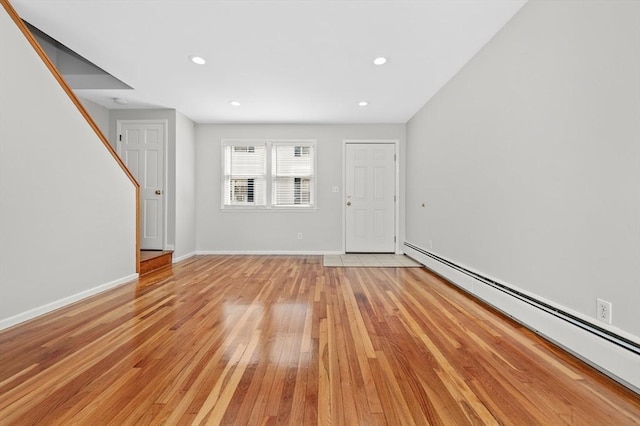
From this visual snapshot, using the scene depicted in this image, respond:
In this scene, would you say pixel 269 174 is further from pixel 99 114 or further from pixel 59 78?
pixel 59 78

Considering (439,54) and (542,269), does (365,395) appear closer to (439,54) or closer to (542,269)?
(542,269)

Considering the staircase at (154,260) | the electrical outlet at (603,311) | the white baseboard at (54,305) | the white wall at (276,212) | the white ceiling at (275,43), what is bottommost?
the white baseboard at (54,305)

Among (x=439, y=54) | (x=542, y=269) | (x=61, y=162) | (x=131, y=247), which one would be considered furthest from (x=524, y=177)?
(x=131, y=247)

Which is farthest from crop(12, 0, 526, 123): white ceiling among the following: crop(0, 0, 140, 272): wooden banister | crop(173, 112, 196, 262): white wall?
crop(173, 112, 196, 262): white wall

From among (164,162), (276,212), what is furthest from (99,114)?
(276,212)

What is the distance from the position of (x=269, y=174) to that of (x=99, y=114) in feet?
9.42

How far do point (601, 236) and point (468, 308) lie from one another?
1.23 meters

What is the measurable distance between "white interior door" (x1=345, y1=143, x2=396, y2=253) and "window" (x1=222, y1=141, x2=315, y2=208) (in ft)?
2.58

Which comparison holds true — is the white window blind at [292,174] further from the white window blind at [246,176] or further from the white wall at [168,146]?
the white wall at [168,146]

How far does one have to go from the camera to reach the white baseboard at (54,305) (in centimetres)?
206

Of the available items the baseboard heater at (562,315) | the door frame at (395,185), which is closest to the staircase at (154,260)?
the door frame at (395,185)

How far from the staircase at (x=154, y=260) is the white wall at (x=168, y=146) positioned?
0.21 metres

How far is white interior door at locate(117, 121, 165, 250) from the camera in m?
4.62

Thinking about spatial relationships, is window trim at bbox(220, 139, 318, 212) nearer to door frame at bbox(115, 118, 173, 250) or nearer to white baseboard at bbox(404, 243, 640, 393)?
door frame at bbox(115, 118, 173, 250)
